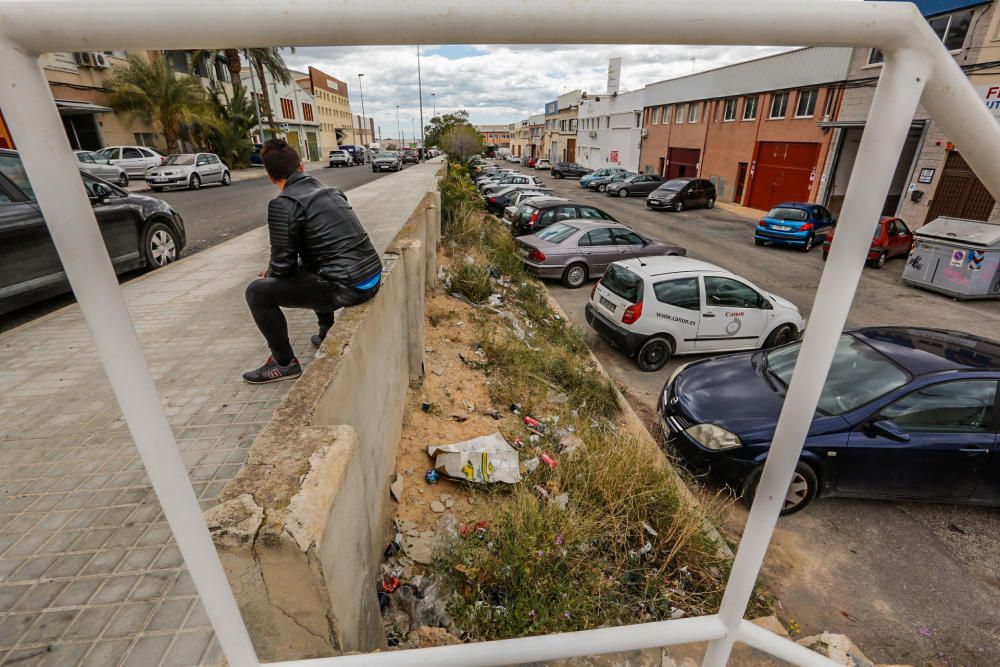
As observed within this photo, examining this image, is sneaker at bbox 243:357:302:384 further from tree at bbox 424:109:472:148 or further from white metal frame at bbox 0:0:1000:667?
tree at bbox 424:109:472:148

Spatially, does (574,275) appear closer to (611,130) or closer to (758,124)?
(758,124)

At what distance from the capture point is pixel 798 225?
15.9 m

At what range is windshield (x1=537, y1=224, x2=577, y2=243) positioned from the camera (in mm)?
11961

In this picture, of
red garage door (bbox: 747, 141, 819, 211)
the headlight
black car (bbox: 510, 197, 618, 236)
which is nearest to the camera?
the headlight

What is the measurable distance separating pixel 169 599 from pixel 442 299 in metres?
6.23

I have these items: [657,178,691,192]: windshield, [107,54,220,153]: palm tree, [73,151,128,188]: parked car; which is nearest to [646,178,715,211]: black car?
[657,178,691,192]: windshield

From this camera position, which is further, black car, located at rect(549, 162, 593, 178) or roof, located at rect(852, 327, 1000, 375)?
black car, located at rect(549, 162, 593, 178)

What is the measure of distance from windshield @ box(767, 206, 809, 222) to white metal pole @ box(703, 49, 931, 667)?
18.0 metres

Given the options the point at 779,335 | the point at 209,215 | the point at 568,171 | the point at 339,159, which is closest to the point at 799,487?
the point at 779,335

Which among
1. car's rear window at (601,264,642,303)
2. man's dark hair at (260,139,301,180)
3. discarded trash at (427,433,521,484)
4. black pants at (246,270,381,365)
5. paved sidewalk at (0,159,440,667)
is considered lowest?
discarded trash at (427,433,521,484)

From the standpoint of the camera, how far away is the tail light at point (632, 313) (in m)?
7.44

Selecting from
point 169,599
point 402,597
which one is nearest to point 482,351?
point 402,597

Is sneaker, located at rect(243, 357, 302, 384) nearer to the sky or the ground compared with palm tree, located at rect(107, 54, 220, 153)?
nearer to the ground

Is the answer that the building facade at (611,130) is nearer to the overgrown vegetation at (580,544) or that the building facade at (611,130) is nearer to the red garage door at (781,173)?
the red garage door at (781,173)
